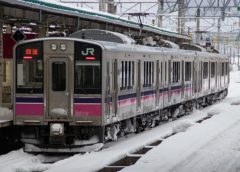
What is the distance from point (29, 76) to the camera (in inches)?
560

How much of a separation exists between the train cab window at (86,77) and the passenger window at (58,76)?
0.29 m

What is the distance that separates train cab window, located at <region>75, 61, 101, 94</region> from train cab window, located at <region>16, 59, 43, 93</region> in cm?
85

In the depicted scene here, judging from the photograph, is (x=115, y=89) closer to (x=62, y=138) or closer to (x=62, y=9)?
(x=62, y=138)

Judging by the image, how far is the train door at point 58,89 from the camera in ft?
46.0

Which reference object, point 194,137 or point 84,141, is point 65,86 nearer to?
point 84,141

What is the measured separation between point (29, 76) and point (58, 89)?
0.75 m

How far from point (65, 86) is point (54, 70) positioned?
0.44m

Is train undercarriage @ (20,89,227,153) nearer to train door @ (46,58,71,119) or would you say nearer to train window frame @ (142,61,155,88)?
train door @ (46,58,71,119)

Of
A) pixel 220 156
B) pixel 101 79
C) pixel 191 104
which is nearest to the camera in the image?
pixel 220 156

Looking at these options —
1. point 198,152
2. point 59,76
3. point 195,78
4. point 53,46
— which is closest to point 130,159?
point 198,152

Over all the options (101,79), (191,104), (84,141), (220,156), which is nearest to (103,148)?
(84,141)

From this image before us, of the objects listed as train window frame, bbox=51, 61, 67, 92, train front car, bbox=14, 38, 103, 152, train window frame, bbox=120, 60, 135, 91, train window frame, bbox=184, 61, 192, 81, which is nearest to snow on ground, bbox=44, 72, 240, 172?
train front car, bbox=14, 38, 103, 152

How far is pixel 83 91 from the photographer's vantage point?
14.0 metres

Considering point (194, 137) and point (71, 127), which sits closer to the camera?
point (71, 127)
